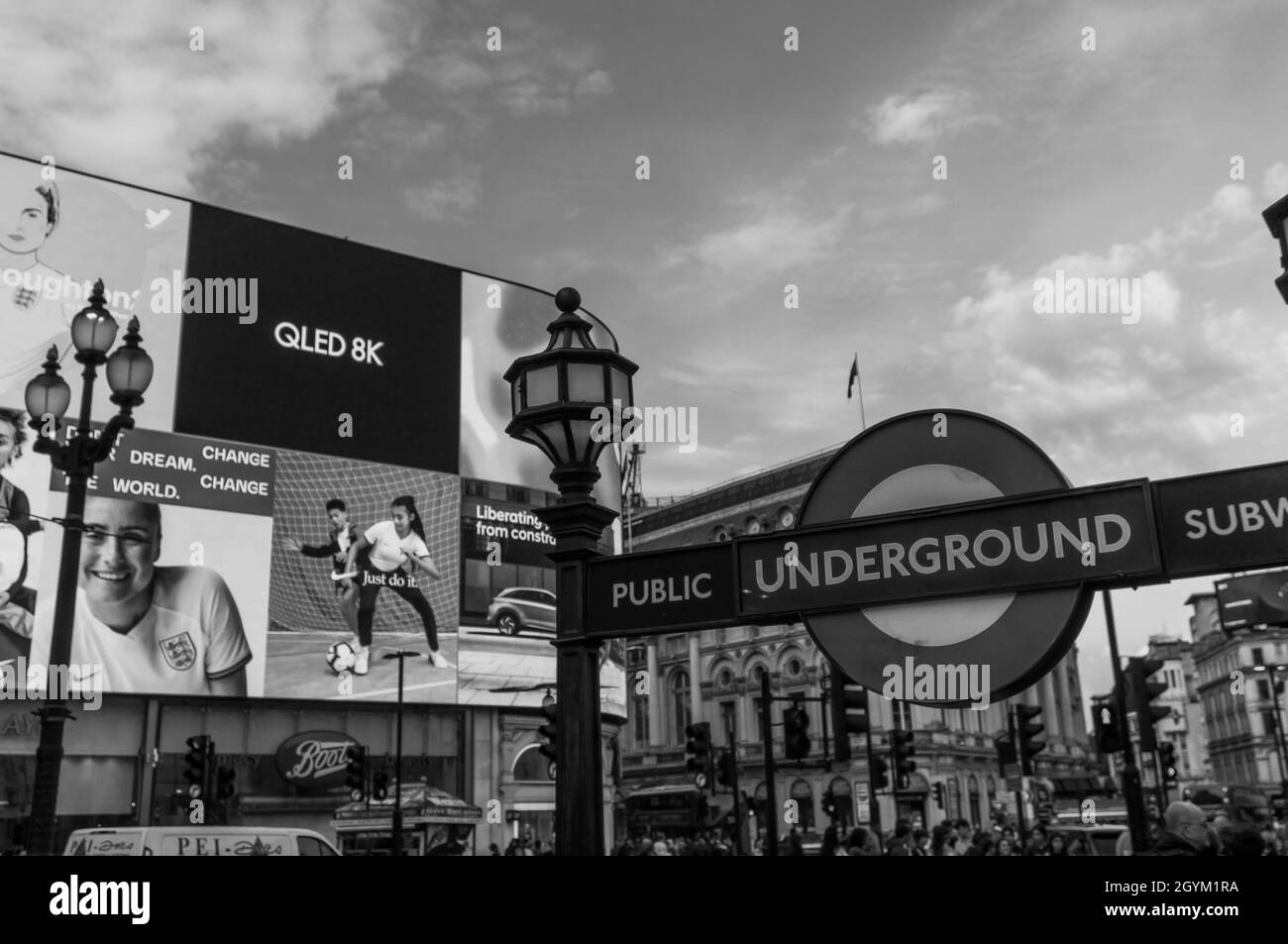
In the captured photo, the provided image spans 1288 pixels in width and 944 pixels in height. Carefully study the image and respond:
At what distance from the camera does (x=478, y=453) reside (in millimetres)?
50344

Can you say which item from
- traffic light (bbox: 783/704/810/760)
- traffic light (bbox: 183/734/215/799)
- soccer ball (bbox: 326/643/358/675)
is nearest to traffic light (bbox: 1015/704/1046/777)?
traffic light (bbox: 783/704/810/760)

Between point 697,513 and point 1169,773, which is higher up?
point 697,513

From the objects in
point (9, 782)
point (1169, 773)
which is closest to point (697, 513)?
point (9, 782)

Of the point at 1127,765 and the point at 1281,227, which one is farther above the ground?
the point at 1281,227

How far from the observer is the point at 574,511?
415cm

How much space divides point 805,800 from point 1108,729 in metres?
50.0

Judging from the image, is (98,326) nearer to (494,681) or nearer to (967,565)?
(967,565)

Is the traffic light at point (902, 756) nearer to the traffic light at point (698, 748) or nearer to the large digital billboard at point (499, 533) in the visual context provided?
the traffic light at point (698, 748)

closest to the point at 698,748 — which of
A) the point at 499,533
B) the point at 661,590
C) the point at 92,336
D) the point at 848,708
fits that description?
the point at 92,336

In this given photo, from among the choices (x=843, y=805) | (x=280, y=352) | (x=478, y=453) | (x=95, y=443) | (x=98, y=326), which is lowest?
(x=843, y=805)

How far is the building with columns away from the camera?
2539 inches

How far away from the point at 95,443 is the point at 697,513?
64605 mm

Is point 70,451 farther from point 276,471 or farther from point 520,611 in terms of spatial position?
point 520,611

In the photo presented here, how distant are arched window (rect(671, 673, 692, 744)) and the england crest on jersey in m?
39.5
